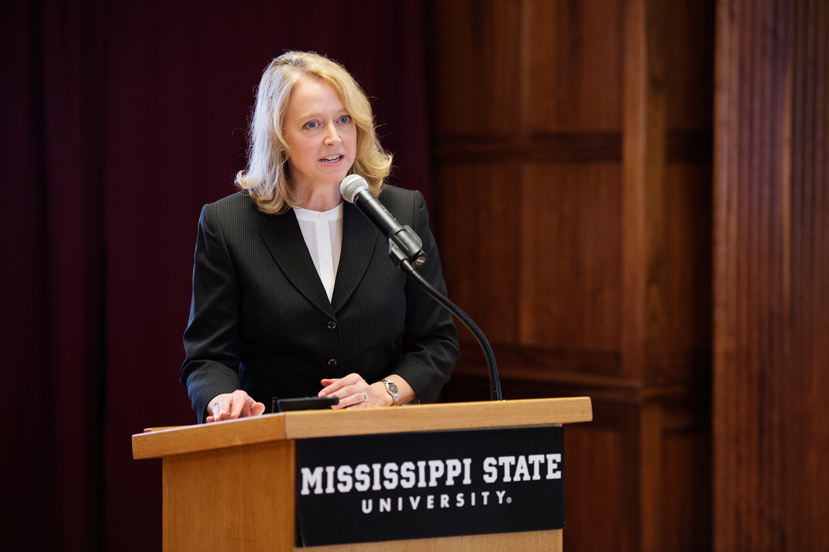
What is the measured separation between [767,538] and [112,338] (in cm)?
277

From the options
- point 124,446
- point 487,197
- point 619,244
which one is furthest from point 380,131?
point 124,446

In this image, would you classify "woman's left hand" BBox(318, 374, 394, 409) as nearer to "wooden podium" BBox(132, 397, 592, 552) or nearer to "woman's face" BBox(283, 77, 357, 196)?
"wooden podium" BBox(132, 397, 592, 552)

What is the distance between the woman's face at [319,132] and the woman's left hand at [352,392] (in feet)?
1.61

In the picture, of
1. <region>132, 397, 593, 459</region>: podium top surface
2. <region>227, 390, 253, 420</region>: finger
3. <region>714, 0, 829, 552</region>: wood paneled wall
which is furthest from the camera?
<region>714, 0, 829, 552</region>: wood paneled wall

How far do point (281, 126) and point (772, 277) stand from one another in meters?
2.39

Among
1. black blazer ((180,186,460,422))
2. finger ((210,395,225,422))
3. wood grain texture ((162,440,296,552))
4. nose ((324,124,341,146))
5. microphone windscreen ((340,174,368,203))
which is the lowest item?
wood grain texture ((162,440,296,552))

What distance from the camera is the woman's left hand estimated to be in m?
1.66

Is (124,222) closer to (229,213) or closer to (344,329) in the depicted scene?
(229,213)

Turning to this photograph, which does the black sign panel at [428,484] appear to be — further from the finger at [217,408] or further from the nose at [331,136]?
the nose at [331,136]

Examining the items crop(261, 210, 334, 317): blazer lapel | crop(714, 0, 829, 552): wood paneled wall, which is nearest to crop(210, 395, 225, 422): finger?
crop(261, 210, 334, 317): blazer lapel

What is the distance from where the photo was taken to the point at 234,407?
5.14ft

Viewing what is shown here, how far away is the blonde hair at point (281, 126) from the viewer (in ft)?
6.44

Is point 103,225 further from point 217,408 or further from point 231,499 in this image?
point 231,499

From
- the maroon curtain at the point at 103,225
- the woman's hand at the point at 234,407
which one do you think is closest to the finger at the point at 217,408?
the woman's hand at the point at 234,407
